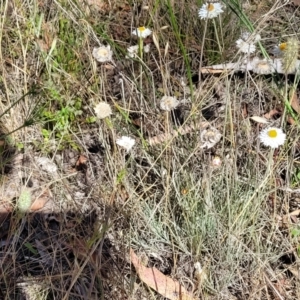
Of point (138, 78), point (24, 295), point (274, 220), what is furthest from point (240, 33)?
point (24, 295)

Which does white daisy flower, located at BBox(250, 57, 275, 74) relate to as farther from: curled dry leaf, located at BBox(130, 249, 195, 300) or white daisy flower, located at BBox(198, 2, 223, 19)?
curled dry leaf, located at BBox(130, 249, 195, 300)

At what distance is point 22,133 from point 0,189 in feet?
0.68

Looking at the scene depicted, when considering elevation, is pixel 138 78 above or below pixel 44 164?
above

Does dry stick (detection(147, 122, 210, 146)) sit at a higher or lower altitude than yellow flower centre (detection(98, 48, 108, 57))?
lower

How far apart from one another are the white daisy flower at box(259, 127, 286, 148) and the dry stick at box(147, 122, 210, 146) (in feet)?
0.66

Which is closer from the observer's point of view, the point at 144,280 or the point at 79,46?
the point at 144,280

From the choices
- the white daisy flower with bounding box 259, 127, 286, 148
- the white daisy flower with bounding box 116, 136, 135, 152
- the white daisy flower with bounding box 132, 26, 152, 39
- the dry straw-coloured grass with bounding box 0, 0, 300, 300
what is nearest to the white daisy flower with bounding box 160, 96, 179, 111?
the dry straw-coloured grass with bounding box 0, 0, 300, 300

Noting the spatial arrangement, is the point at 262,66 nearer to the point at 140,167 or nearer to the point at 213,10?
the point at 213,10

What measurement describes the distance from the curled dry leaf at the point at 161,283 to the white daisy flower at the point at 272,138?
18.0 inches

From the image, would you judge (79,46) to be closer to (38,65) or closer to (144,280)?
(38,65)

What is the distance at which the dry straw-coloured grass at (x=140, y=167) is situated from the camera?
1.55m

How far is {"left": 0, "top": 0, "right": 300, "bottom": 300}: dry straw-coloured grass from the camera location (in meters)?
1.55

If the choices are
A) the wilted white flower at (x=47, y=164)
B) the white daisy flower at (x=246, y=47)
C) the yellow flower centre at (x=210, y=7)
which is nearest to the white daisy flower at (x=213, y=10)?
the yellow flower centre at (x=210, y=7)

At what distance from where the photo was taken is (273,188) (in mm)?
1645
